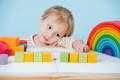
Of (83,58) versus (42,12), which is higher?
(42,12)

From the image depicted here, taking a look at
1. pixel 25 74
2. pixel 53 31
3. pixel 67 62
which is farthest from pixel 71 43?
pixel 25 74

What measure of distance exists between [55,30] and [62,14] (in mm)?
78

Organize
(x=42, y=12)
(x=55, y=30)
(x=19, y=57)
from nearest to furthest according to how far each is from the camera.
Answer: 1. (x=19, y=57)
2. (x=55, y=30)
3. (x=42, y=12)

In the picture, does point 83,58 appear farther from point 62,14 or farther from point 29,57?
point 62,14

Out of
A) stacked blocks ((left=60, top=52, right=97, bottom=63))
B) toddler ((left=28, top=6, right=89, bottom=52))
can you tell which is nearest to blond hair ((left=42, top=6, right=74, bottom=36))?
toddler ((left=28, top=6, right=89, bottom=52))

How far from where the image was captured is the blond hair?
86cm

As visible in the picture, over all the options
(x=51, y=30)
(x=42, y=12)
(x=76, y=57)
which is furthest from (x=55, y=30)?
(x=76, y=57)

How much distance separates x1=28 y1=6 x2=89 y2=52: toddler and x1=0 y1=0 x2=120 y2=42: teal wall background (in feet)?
0.22

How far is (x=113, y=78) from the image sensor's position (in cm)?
38

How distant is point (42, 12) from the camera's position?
961 mm

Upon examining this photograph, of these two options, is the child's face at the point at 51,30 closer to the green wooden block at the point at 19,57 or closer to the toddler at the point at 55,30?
the toddler at the point at 55,30

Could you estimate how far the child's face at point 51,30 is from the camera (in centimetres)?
82

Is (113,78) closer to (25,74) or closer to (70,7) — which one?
(25,74)

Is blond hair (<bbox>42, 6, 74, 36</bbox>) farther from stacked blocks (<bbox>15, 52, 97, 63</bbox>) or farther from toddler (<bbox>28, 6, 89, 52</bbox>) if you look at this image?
stacked blocks (<bbox>15, 52, 97, 63</bbox>)
